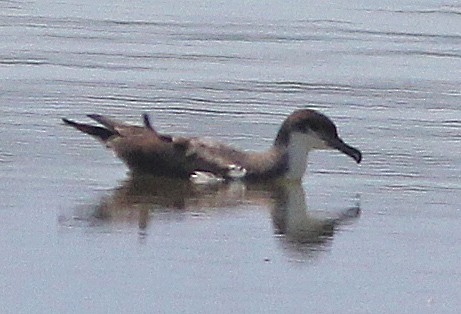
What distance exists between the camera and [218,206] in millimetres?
11938

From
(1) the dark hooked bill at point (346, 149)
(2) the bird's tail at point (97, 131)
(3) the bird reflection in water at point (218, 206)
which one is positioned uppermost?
(1) the dark hooked bill at point (346, 149)

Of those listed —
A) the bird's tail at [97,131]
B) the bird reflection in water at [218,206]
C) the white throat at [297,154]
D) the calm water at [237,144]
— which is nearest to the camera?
the calm water at [237,144]

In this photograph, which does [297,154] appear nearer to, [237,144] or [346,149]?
[346,149]

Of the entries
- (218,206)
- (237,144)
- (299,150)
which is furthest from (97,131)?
(218,206)

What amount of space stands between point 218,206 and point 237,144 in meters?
1.98

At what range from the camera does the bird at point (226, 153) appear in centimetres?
1289

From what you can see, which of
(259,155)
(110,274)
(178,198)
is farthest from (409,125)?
(110,274)

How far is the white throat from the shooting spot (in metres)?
12.9

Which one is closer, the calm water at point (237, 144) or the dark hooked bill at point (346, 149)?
the calm water at point (237, 144)

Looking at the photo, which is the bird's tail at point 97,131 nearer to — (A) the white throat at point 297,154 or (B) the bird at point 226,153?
(B) the bird at point 226,153

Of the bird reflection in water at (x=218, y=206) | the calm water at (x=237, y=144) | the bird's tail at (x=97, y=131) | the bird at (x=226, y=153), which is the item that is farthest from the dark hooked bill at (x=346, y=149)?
the bird's tail at (x=97, y=131)

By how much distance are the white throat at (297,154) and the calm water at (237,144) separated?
0.12m

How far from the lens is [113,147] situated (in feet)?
43.2

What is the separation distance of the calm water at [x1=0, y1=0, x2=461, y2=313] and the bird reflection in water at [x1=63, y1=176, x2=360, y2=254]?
2 cm
